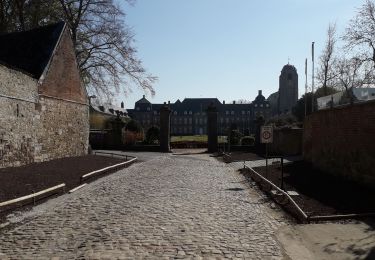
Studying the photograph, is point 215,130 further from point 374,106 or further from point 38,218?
point 38,218

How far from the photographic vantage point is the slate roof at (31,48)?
2283 centimetres

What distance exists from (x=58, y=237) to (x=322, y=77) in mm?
39652

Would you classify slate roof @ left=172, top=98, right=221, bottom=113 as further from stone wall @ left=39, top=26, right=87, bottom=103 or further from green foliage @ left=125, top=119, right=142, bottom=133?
stone wall @ left=39, top=26, right=87, bottom=103

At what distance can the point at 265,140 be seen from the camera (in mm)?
17578

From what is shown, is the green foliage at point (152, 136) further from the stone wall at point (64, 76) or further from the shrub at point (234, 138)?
the stone wall at point (64, 76)

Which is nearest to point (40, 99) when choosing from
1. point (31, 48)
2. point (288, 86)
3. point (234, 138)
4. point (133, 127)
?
point (31, 48)

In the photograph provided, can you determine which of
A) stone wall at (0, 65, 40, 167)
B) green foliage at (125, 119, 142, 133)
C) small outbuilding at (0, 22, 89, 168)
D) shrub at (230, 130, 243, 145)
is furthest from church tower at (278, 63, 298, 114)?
Answer: stone wall at (0, 65, 40, 167)

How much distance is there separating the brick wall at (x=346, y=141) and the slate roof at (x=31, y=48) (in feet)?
43.5

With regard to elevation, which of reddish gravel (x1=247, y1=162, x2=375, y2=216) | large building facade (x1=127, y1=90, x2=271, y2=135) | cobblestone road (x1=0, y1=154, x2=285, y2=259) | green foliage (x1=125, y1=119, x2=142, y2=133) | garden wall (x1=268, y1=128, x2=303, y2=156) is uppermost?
large building facade (x1=127, y1=90, x2=271, y2=135)

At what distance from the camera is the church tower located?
109250 millimetres

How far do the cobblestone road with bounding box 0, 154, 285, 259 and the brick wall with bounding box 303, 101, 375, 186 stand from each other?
122 inches

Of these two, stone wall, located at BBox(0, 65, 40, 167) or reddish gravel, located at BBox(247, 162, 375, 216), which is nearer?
reddish gravel, located at BBox(247, 162, 375, 216)

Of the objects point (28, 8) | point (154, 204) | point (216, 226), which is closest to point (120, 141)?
point (28, 8)

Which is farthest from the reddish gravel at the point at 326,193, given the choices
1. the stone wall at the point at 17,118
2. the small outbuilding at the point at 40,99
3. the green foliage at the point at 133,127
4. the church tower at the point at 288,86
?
the church tower at the point at 288,86
